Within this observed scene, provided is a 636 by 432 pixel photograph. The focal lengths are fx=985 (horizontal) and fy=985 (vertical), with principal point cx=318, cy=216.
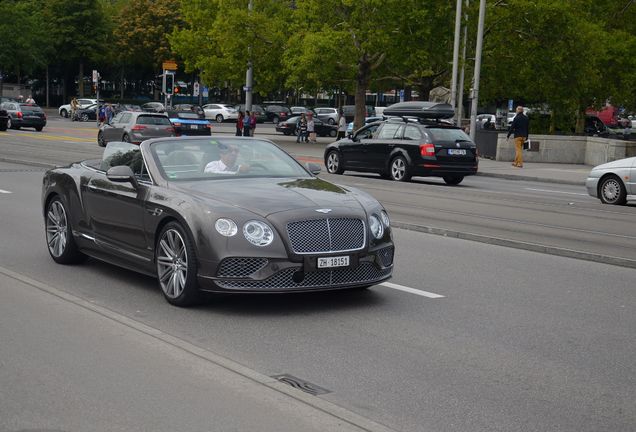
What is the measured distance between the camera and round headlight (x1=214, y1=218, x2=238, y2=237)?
7633 mm

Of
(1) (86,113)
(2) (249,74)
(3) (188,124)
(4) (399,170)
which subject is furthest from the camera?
(1) (86,113)

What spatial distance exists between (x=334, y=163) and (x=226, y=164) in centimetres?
1724

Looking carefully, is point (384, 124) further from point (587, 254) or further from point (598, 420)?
point (598, 420)

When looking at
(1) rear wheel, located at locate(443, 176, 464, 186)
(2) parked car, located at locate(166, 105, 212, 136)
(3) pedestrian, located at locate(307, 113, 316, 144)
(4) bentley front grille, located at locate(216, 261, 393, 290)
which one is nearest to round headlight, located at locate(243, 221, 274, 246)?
(4) bentley front grille, located at locate(216, 261, 393, 290)

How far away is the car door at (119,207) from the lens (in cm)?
861

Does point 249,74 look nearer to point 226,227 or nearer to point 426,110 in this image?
point 426,110

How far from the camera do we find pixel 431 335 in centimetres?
717

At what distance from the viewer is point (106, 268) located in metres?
9.95

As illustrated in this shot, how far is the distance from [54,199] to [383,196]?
33.3 feet

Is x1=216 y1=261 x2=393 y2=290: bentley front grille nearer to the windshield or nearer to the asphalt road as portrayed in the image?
the asphalt road

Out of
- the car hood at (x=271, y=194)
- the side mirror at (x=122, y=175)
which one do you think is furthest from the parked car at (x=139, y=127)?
the car hood at (x=271, y=194)

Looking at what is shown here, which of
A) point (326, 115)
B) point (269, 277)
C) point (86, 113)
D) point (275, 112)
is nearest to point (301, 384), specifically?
point (269, 277)

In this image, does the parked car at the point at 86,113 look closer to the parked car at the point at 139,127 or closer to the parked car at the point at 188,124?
the parked car at the point at 188,124

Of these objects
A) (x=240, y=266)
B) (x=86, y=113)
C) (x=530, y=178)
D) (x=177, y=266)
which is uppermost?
(x=240, y=266)
